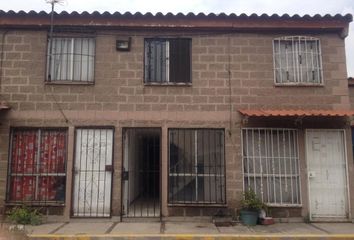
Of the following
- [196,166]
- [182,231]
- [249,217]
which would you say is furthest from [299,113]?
[182,231]

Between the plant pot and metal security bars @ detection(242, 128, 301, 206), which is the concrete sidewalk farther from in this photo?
metal security bars @ detection(242, 128, 301, 206)

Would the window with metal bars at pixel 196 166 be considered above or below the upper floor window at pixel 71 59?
below

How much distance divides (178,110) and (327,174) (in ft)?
13.6

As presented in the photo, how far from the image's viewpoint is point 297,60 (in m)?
10.3

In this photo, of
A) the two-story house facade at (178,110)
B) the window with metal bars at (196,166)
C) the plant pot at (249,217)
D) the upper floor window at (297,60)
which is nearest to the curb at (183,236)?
the plant pot at (249,217)

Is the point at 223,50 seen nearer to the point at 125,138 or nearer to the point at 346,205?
the point at 125,138

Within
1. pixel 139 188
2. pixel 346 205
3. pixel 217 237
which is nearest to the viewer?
pixel 217 237

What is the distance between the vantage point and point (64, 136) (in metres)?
10.0

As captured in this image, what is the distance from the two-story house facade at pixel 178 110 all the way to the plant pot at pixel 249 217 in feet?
1.41

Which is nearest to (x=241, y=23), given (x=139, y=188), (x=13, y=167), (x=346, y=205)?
(x=346, y=205)

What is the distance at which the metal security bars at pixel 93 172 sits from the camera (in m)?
9.77

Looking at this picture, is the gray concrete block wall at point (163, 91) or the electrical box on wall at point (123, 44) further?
the electrical box on wall at point (123, 44)

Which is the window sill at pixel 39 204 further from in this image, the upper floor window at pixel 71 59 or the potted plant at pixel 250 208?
the potted plant at pixel 250 208

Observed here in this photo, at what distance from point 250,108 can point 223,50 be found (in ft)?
5.60
